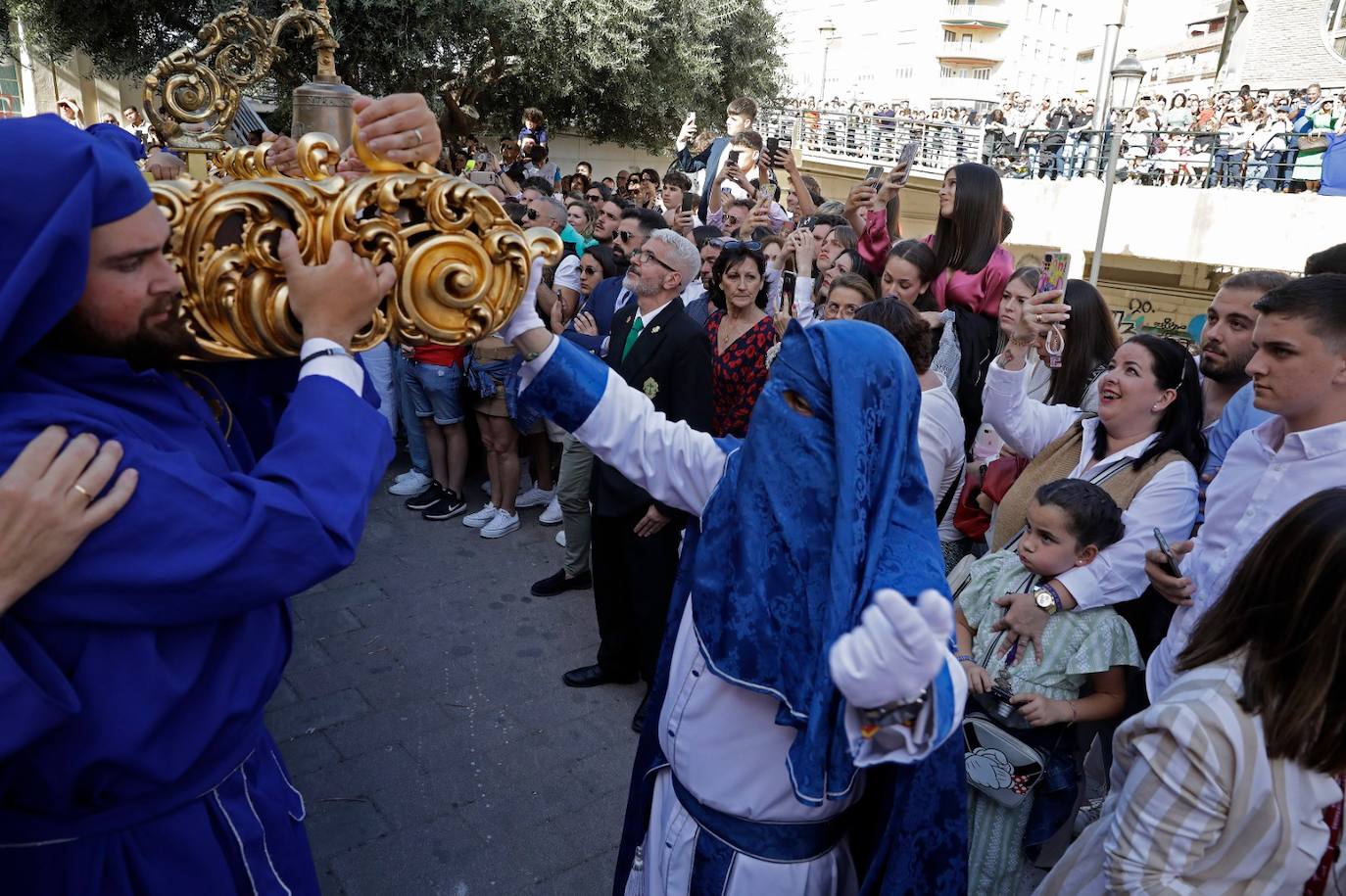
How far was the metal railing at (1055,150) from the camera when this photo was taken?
14.2m

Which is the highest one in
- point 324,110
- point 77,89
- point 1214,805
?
point 77,89

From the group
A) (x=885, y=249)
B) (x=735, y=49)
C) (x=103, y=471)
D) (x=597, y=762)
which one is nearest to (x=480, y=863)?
(x=597, y=762)

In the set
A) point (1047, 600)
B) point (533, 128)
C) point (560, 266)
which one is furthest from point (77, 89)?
point (1047, 600)

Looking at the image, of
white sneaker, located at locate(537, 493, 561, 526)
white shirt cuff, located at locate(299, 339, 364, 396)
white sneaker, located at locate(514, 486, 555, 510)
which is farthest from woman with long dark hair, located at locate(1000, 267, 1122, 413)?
white sneaker, located at locate(514, 486, 555, 510)

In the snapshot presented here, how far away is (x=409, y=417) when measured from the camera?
6.54 meters

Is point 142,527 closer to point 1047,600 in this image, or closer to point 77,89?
point 1047,600

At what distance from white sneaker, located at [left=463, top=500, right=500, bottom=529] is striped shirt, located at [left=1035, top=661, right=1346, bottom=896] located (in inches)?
197

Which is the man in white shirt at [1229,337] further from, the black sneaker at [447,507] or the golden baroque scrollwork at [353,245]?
the black sneaker at [447,507]

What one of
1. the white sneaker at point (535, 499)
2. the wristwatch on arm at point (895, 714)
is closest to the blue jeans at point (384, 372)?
the white sneaker at point (535, 499)

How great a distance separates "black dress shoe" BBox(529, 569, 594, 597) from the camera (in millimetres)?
5230

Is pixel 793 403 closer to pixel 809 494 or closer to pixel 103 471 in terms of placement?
pixel 809 494

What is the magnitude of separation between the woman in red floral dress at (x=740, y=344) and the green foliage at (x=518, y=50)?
722 centimetres

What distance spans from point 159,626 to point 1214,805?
1.78 m

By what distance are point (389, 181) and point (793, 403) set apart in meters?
0.84
